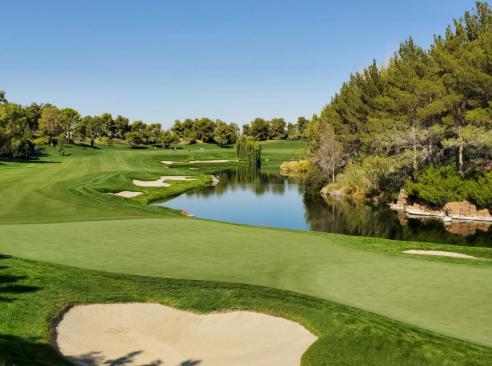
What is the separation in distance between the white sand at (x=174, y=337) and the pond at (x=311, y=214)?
25.3 m

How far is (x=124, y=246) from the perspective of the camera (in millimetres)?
20500

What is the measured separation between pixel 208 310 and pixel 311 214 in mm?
34671

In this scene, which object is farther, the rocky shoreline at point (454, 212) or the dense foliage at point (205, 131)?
the dense foliage at point (205, 131)

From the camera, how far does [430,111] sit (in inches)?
1790

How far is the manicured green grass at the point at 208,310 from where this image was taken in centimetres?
999

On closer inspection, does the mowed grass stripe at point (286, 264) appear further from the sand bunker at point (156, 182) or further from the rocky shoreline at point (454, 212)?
the sand bunker at point (156, 182)

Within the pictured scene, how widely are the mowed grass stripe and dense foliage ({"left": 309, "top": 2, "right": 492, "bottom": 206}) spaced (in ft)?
83.0

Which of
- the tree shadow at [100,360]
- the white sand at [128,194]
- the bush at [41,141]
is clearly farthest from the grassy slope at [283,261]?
the bush at [41,141]

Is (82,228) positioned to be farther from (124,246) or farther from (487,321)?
(487,321)

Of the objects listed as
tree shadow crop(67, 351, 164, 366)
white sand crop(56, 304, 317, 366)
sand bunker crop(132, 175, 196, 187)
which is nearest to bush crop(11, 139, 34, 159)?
sand bunker crop(132, 175, 196, 187)

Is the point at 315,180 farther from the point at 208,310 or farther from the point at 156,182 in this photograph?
the point at 208,310

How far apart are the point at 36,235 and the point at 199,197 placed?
3552 cm

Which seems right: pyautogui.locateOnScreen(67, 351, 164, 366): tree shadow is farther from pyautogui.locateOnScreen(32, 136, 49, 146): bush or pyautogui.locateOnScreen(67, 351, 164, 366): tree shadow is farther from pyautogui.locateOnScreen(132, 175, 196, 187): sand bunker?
pyautogui.locateOnScreen(32, 136, 49, 146): bush

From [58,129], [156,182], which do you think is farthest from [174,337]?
[58,129]
